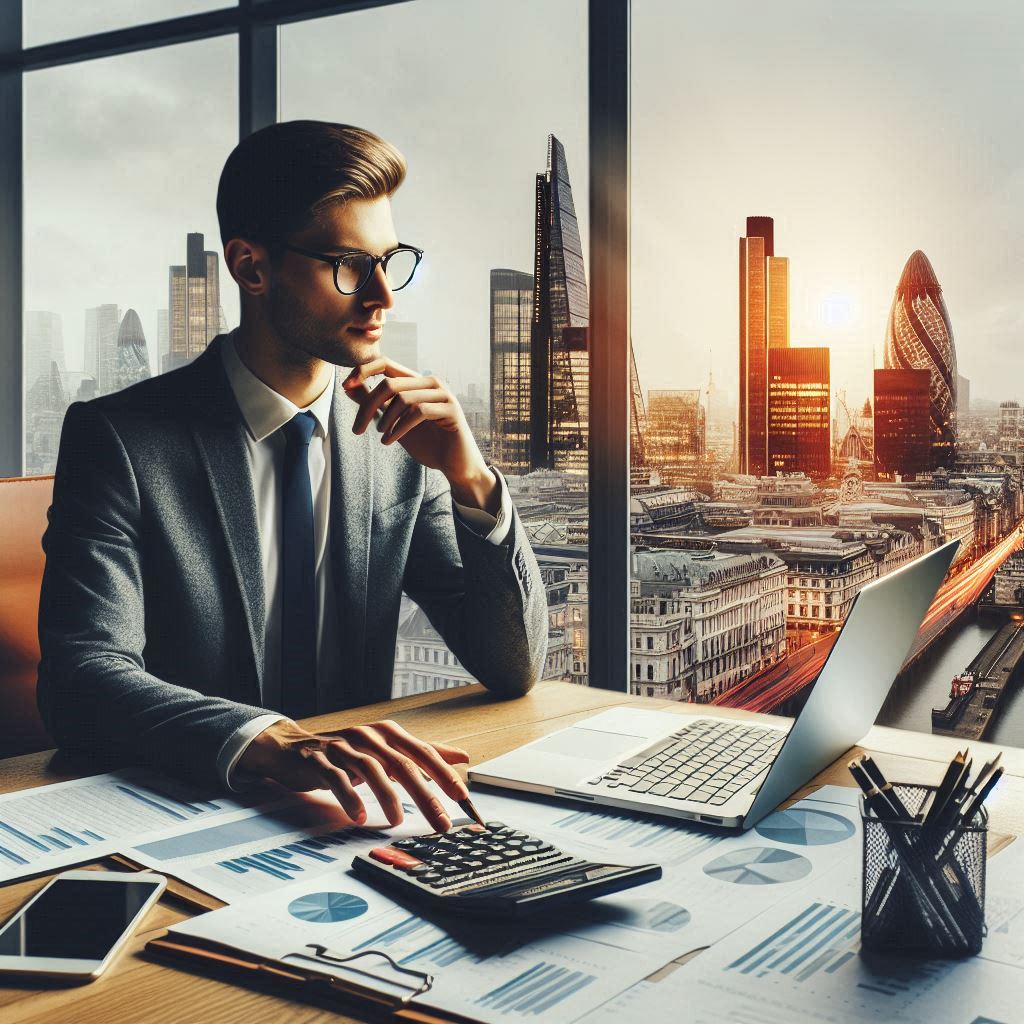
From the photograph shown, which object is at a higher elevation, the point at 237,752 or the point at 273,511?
the point at 273,511

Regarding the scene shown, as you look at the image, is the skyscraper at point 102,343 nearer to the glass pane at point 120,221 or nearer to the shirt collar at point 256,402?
the glass pane at point 120,221

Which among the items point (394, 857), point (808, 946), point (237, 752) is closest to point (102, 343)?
point (237, 752)

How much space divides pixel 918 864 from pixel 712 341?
151cm

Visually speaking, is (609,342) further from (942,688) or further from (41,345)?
(41,345)

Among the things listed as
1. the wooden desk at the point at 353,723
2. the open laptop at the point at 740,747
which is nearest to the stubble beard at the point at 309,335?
the wooden desk at the point at 353,723

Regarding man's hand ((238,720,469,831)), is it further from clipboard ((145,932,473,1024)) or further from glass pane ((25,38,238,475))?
glass pane ((25,38,238,475))

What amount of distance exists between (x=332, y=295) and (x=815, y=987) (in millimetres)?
1127

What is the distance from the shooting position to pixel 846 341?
6.64 ft

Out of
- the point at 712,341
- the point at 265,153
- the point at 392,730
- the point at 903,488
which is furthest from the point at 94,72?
the point at 392,730

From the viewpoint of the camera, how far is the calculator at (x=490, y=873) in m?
0.77

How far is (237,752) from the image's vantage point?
107 cm

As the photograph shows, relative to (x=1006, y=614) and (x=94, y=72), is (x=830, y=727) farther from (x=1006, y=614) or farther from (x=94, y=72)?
(x=94, y=72)

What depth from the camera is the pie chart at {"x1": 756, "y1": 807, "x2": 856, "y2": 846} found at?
0.95 meters

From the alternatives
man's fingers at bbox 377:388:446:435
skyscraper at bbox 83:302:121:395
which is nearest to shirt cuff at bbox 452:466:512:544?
man's fingers at bbox 377:388:446:435
